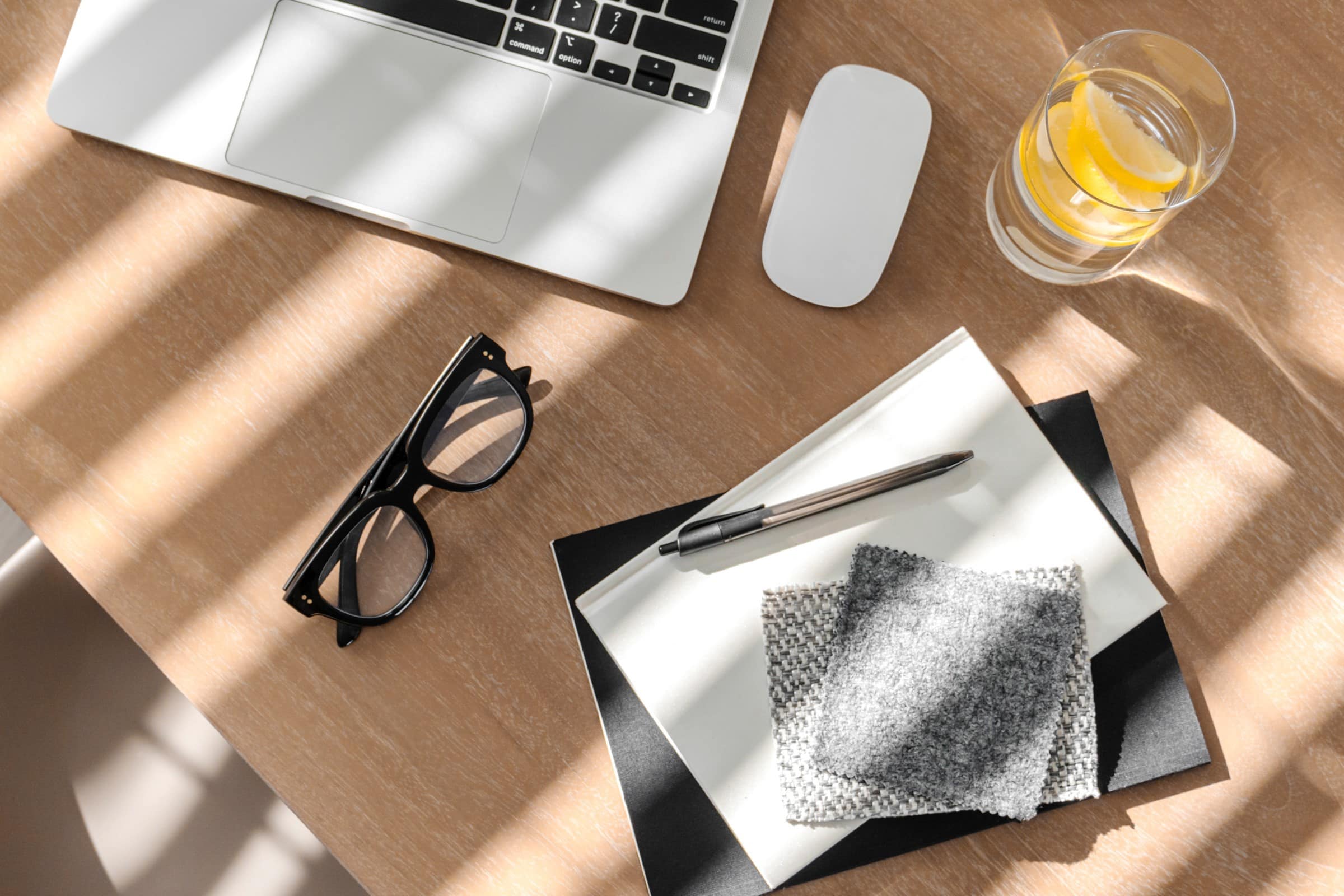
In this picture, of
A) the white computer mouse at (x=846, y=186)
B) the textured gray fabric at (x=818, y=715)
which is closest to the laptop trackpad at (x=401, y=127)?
the white computer mouse at (x=846, y=186)

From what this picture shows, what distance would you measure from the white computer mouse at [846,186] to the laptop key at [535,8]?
0.18 m

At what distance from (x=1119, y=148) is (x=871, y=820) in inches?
17.3

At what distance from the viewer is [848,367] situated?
2.00 ft

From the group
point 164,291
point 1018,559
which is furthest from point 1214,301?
point 164,291

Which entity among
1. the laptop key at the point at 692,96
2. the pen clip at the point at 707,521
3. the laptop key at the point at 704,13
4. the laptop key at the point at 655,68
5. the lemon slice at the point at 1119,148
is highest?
the laptop key at the point at 704,13

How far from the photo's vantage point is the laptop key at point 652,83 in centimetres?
60

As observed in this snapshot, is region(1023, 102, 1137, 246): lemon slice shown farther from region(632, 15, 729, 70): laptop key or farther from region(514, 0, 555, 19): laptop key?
region(514, 0, 555, 19): laptop key

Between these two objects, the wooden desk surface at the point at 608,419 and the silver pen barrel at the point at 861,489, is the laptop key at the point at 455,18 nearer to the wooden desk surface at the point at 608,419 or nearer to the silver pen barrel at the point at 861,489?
the wooden desk surface at the point at 608,419

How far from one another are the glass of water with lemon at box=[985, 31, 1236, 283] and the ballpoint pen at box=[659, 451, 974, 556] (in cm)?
15

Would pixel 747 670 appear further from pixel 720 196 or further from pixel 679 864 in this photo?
pixel 720 196

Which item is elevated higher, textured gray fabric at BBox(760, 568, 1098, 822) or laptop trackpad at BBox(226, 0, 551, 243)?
laptop trackpad at BBox(226, 0, 551, 243)

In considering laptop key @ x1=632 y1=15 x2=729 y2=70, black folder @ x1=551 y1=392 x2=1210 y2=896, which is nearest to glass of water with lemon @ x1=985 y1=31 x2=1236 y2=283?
black folder @ x1=551 y1=392 x2=1210 y2=896

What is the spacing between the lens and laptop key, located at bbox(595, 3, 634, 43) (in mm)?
594

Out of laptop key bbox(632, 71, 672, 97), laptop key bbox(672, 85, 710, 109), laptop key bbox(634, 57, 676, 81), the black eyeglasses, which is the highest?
laptop key bbox(634, 57, 676, 81)
